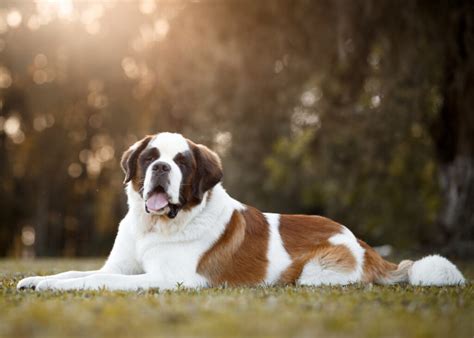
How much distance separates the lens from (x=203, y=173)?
22.1 ft

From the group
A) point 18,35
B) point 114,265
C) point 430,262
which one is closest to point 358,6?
point 430,262

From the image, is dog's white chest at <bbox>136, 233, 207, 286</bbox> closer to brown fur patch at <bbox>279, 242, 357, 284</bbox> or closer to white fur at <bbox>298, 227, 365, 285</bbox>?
brown fur patch at <bbox>279, 242, 357, 284</bbox>

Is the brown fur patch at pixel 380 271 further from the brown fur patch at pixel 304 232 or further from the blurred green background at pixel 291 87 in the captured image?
the blurred green background at pixel 291 87

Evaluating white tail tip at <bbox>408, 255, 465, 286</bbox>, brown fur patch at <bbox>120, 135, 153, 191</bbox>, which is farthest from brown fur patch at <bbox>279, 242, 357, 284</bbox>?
brown fur patch at <bbox>120, 135, 153, 191</bbox>

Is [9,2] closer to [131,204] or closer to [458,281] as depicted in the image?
[131,204]

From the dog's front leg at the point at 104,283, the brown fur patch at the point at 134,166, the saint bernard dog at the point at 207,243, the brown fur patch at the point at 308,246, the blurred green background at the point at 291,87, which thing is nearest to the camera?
the dog's front leg at the point at 104,283

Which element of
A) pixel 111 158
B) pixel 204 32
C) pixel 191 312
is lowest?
pixel 111 158

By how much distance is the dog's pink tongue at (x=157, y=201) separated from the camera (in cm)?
642

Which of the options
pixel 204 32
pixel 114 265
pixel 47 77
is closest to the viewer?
pixel 114 265

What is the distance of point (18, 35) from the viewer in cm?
2622

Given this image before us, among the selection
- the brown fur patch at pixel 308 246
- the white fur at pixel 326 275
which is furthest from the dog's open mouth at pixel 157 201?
the white fur at pixel 326 275

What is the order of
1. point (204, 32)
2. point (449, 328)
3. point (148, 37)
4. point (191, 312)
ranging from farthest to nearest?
1. point (148, 37)
2. point (204, 32)
3. point (191, 312)
4. point (449, 328)

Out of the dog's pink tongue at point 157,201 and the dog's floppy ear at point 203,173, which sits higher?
the dog's floppy ear at point 203,173

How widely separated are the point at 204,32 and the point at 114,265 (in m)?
10.2
